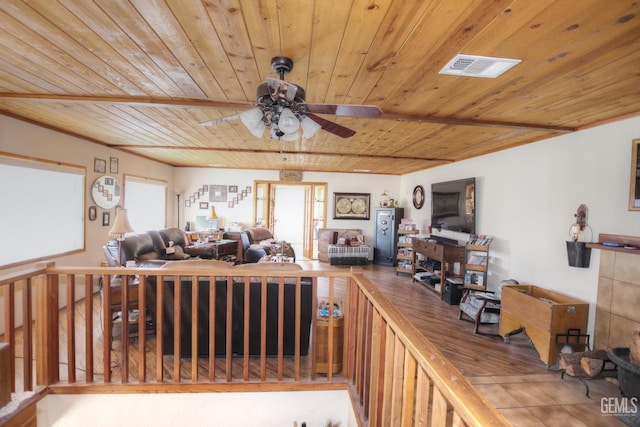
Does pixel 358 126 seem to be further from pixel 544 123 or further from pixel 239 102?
pixel 544 123

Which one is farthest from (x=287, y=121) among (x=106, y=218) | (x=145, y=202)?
(x=145, y=202)

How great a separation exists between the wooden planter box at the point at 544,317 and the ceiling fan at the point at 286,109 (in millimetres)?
2714

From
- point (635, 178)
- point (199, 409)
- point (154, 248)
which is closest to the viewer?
point (199, 409)

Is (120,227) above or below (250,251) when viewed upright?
above

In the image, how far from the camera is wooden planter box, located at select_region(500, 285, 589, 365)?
292 cm

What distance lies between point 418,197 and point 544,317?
4.32 meters

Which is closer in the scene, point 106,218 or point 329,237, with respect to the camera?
point 106,218

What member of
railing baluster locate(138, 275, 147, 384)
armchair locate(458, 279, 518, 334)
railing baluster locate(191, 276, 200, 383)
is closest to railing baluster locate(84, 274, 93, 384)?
railing baluster locate(138, 275, 147, 384)

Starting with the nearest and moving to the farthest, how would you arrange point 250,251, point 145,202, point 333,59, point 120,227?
point 333,59 → point 120,227 → point 250,251 → point 145,202

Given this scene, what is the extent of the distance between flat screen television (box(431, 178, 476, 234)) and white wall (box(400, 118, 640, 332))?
0.48 ft

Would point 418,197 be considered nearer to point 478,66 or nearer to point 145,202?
point 478,66

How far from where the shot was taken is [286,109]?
Result: 1.87 meters

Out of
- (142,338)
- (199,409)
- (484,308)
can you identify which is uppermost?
(142,338)

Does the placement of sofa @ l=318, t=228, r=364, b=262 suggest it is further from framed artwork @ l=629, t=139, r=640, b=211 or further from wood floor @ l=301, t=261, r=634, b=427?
framed artwork @ l=629, t=139, r=640, b=211
